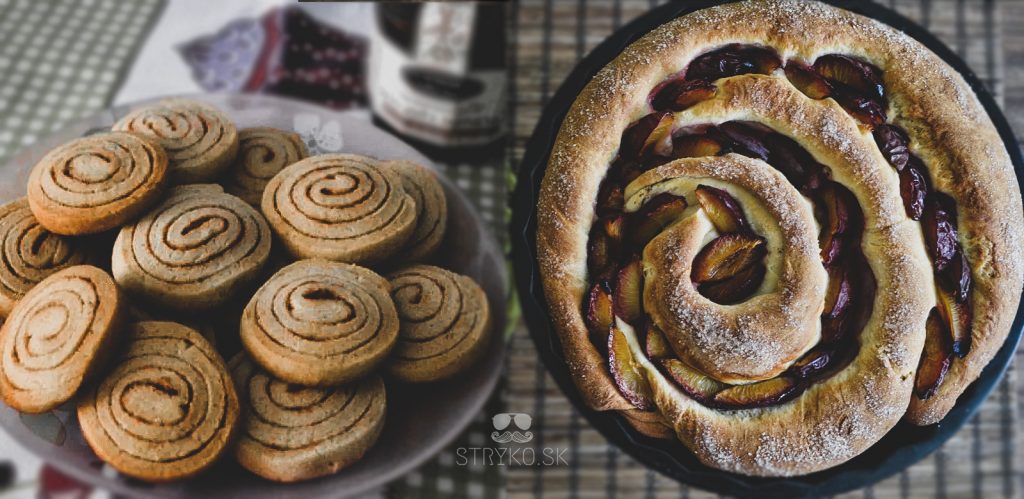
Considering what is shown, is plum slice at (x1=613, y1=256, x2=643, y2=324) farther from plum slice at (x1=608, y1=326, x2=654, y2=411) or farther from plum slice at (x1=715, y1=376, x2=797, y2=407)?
plum slice at (x1=715, y1=376, x2=797, y2=407)

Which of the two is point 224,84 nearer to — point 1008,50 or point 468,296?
point 468,296

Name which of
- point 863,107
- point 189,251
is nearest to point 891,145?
point 863,107

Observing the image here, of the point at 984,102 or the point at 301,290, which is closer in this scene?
the point at 301,290

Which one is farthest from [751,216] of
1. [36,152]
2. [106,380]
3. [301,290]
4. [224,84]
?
[224,84]

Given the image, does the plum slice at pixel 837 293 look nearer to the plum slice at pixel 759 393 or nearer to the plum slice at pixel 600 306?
the plum slice at pixel 759 393

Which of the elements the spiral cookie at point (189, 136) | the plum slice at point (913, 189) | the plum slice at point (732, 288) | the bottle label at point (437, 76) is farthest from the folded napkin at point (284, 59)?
the plum slice at point (913, 189)

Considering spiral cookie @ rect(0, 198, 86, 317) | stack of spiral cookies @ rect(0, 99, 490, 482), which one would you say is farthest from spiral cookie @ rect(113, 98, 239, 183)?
spiral cookie @ rect(0, 198, 86, 317)
